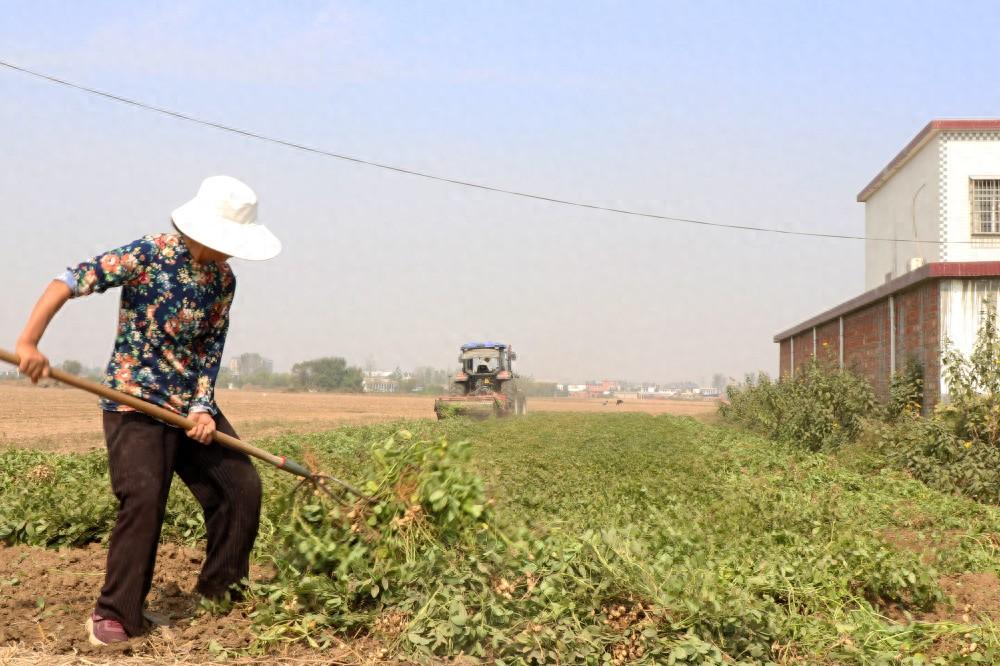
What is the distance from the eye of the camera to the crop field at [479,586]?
3.96 m

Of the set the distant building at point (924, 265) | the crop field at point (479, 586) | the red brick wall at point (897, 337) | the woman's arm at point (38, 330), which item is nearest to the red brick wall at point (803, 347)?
the distant building at point (924, 265)

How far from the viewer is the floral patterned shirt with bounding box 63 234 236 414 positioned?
13.7ft

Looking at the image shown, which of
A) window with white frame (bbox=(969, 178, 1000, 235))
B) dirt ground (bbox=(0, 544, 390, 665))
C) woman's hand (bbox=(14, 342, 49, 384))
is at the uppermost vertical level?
window with white frame (bbox=(969, 178, 1000, 235))

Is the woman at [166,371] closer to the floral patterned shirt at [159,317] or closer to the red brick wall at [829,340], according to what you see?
the floral patterned shirt at [159,317]

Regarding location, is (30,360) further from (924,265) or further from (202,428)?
(924,265)

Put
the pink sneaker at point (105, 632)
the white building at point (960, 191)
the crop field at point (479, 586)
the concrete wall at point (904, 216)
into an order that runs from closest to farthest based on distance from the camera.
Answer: the crop field at point (479, 586) < the pink sneaker at point (105, 632) < the white building at point (960, 191) < the concrete wall at point (904, 216)

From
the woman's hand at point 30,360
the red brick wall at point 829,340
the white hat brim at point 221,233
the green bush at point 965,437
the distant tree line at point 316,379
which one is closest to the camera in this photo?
the woman's hand at point 30,360

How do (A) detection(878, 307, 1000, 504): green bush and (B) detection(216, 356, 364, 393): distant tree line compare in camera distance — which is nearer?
(A) detection(878, 307, 1000, 504): green bush

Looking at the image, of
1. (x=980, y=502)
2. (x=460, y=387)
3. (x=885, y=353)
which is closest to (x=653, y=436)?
(x=885, y=353)

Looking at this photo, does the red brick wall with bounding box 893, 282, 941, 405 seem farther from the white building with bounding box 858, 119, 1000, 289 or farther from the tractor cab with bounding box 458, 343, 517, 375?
the tractor cab with bounding box 458, 343, 517, 375

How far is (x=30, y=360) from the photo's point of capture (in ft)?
12.6

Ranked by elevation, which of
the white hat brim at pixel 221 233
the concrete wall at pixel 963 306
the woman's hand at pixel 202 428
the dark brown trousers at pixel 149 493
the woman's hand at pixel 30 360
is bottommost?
the dark brown trousers at pixel 149 493

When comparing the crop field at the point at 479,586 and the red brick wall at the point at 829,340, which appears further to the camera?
the red brick wall at the point at 829,340

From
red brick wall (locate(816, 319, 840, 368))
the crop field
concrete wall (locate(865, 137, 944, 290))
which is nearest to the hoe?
the crop field
